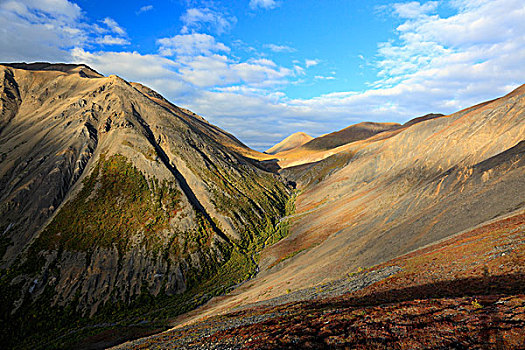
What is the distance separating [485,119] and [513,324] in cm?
7238

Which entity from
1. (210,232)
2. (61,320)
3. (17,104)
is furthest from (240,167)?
(17,104)

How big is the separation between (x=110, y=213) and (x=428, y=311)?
74559 mm

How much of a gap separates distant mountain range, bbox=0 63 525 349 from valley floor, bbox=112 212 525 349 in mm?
429

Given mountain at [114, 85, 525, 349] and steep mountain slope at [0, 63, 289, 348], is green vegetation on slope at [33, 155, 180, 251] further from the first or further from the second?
mountain at [114, 85, 525, 349]

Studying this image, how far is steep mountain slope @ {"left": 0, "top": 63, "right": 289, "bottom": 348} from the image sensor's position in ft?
160

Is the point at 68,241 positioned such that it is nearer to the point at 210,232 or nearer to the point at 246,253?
the point at 210,232

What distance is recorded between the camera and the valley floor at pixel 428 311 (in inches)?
340

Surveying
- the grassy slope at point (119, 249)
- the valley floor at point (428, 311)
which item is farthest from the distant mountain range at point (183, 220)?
the valley floor at point (428, 311)

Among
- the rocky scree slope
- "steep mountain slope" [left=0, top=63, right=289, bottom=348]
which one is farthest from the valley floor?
"steep mountain slope" [left=0, top=63, right=289, bottom=348]

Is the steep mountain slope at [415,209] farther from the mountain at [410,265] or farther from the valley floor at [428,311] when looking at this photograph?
the valley floor at [428,311]

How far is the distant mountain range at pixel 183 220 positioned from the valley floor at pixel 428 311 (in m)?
0.43

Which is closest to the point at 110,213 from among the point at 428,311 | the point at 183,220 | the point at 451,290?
the point at 183,220

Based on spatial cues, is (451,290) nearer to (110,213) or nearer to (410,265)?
(410,265)

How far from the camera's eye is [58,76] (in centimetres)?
12444
